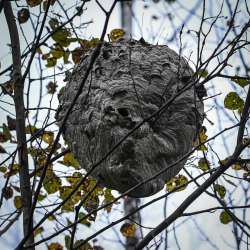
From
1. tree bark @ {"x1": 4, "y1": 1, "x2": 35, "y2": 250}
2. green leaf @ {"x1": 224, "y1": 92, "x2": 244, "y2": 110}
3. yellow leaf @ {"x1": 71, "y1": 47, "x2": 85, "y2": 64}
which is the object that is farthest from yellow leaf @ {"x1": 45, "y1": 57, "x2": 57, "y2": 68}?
green leaf @ {"x1": 224, "y1": 92, "x2": 244, "y2": 110}

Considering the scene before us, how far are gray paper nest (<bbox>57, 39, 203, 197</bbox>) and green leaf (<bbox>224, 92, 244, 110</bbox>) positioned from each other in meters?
0.24

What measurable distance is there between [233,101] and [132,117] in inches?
38.7

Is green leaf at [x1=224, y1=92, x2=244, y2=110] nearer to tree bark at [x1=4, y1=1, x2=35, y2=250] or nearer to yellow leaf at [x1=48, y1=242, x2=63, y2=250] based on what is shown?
tree bark at [x1=4, y1=1, x2=35, y2=250]

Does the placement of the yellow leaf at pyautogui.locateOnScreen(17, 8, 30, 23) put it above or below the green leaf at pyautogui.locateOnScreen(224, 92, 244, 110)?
above

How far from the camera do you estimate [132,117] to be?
377 cm

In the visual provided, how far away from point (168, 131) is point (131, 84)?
1.39ft

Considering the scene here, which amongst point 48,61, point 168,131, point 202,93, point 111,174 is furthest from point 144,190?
point 48,61

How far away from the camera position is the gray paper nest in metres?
3.63

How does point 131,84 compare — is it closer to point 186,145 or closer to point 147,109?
point 147,109

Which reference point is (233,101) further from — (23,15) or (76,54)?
(23,15)

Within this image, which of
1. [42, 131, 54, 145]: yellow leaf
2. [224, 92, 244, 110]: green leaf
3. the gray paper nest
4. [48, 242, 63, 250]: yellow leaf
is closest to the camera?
the gray paper nest

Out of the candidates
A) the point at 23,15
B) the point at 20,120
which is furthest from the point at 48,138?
the point at 23,15

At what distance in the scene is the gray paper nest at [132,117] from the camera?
3.63 m

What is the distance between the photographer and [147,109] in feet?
12.8
